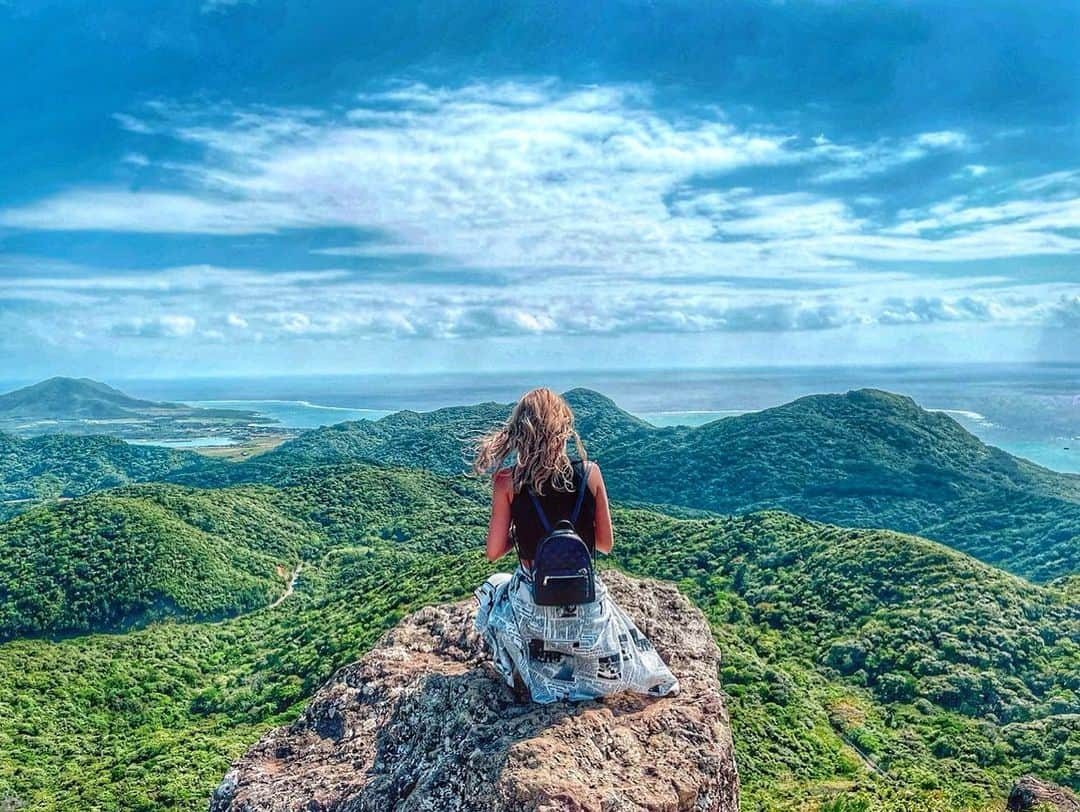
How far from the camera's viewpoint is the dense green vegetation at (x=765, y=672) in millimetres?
25656

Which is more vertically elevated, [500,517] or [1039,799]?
[500,517]

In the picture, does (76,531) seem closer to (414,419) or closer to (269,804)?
(269,804)

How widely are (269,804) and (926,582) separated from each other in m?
41.1

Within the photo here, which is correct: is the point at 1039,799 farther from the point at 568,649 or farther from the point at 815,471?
the point at 815,471

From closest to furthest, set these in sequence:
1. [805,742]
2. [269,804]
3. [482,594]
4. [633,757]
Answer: [633,757] → [269,804] → [482,594] → [805,742]

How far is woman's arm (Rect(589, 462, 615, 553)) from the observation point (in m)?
5.71

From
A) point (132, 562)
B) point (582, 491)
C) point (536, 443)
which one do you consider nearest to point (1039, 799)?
point (582, 491)

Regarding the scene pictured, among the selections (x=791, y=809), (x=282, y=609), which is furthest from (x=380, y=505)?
(x=791, y=809)

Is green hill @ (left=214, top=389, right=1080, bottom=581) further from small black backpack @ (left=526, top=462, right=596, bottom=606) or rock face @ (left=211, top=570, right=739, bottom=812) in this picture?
small black backpack @ (left=526, top=462, right=596, bottom=606)

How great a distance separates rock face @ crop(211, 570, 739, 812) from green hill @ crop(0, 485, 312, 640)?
4940 cm

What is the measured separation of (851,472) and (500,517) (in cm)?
11016

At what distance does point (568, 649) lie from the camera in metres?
6.02

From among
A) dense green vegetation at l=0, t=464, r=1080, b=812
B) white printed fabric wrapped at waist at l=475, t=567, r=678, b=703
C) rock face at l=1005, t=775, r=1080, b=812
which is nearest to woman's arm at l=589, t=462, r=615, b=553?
white printed fabric wrapped at waist at l=475, t=567, r=678, b=703

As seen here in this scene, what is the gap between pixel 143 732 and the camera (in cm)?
3516
